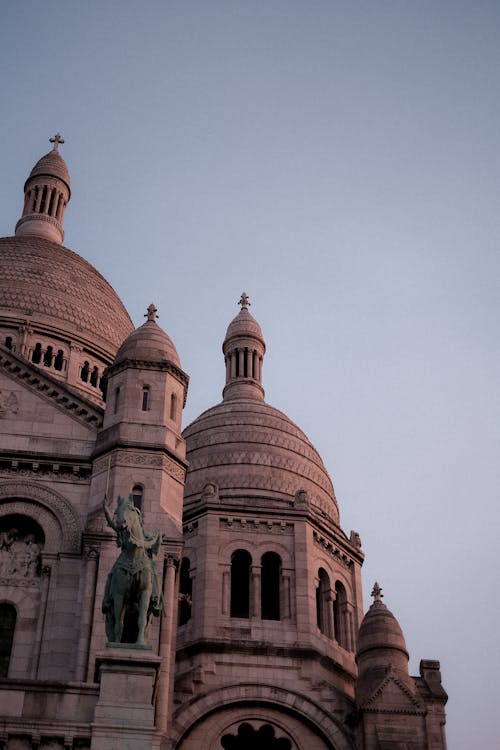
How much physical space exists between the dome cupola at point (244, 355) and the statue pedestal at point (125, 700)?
27.1m

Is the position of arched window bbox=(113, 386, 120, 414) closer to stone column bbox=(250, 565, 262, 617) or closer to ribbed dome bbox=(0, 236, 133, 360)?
stone column bbox=(250, 565, 262, 617)

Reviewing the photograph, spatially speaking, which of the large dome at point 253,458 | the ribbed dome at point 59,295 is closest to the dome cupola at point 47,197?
the ribbed dome at point 59,295

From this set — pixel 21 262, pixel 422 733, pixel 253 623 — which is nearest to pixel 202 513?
pixel 253 623

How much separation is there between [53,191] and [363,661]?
108 ft

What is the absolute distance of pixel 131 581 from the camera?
67.7 ft

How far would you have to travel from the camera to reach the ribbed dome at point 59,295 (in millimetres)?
45688

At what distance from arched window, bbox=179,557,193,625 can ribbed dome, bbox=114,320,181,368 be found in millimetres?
8571

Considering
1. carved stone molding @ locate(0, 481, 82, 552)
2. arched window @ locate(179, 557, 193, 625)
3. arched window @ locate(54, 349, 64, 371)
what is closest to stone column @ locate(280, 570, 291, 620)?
arched window @ locate(179, 557, 193, 625)

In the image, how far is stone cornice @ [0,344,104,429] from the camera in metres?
29.5

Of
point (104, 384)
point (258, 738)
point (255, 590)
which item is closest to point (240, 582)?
point (255, 590)

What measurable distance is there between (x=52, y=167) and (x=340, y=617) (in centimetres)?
3074

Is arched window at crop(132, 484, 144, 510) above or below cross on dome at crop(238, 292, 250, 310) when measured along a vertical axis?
below

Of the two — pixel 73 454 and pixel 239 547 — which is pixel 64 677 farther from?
pixel 239 547

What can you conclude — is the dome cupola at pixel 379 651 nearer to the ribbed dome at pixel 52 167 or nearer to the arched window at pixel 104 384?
the arched window at pixel 104 384
